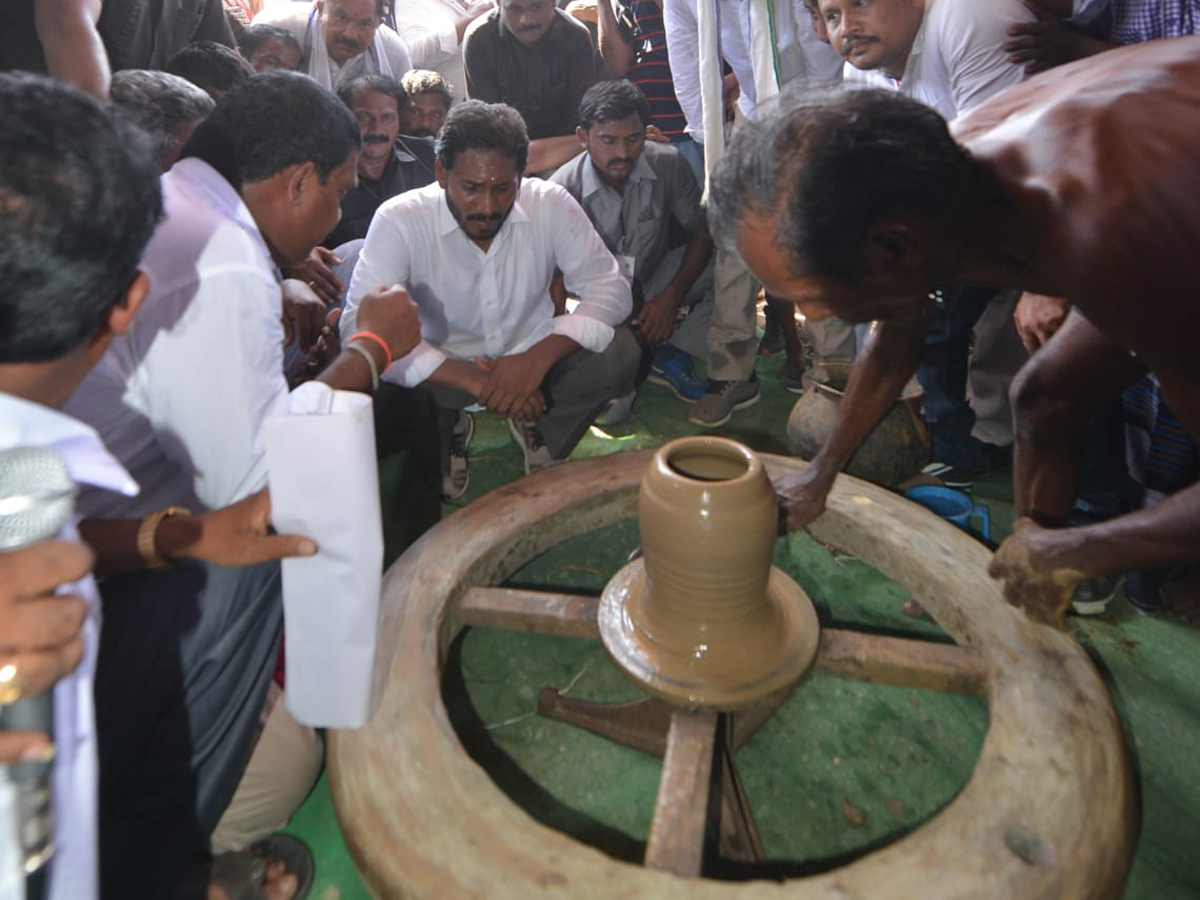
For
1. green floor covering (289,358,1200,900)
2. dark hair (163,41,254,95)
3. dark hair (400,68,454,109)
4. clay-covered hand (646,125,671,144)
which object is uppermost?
dark hair (163,41,254,95)

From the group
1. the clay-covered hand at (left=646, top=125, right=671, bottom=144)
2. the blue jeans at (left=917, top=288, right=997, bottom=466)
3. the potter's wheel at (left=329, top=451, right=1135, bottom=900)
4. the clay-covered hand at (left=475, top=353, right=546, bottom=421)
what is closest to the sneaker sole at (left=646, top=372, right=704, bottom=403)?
the blue jeans at (left=917, top=288, right=997, bottom=466)

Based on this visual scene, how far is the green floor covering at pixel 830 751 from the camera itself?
2006 mm

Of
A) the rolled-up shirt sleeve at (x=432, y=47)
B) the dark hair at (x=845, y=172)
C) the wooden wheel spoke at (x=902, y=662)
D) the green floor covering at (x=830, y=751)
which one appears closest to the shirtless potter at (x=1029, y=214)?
the dark hair at (x=845, y=172)

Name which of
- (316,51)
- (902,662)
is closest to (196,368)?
(902,662)

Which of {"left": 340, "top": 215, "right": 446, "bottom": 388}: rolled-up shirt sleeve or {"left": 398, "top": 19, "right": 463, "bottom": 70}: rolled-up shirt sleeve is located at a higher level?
{"left": 398, "top": 19, "right": 463, "bottom": 70}: rolled-up shirt sleeve

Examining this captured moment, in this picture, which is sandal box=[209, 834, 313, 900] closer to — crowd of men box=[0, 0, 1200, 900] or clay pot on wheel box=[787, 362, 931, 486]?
crowd of men box=[0, 0, 1200, 900]

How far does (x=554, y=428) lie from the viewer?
3.58 meters

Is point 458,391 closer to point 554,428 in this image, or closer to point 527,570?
point 554,428

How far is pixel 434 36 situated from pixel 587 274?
3710 millimetres

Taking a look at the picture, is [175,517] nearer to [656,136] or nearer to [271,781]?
[271,781]

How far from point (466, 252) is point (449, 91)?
2.13m

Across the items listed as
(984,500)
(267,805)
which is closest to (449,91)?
(984,500)

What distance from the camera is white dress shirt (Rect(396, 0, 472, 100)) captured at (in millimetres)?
6043

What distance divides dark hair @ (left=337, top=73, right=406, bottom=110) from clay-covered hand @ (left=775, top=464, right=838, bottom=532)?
3444mm
